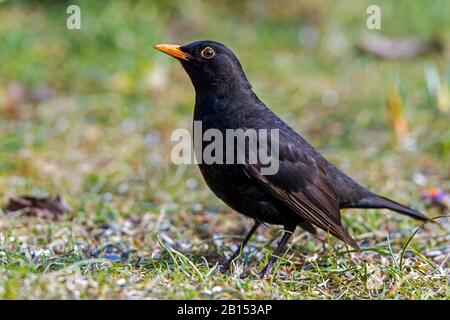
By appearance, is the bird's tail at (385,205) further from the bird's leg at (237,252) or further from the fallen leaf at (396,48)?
the fallen leaf at (396,48)

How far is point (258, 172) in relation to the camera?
4.89 meters

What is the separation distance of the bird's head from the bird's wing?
0.58m

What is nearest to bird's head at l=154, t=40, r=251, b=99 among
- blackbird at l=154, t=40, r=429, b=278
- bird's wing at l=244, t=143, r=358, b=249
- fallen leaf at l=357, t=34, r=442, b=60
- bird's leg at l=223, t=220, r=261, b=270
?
blackbird at l=154, t=40, r=429, b=278

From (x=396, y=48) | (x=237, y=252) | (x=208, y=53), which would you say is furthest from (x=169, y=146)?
(x=396, y=48)

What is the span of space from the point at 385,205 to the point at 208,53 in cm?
170

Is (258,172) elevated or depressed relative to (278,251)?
elevated

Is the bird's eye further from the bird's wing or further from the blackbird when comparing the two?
the bird's wing

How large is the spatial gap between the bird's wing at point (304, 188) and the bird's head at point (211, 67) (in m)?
0.58

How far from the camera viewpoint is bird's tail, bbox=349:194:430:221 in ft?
18.3

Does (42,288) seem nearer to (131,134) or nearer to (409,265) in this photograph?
(409,265)

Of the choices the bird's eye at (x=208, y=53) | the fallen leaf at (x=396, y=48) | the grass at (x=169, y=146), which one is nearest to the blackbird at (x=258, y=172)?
the bird's eye at (x=208, y=53)

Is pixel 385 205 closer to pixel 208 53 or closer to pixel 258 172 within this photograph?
pixel 258 172

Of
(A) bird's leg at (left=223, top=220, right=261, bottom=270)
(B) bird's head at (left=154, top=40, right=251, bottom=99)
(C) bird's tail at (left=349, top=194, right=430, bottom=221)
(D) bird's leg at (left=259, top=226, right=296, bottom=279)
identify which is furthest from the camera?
(C) bird's tail at (left=349, top=194, right=430, bottom=221)
